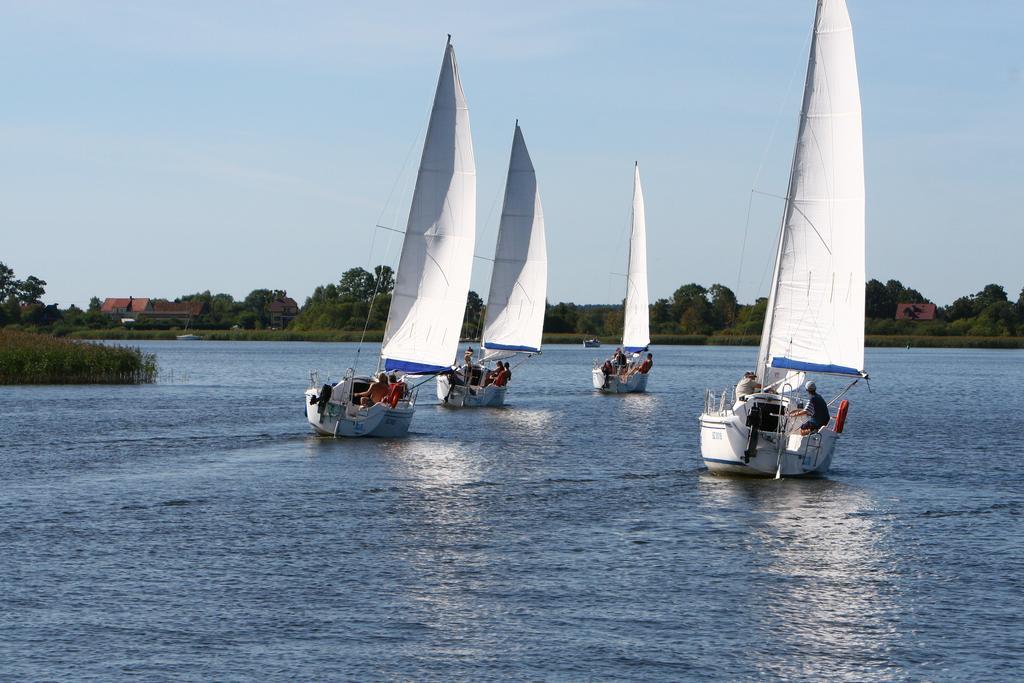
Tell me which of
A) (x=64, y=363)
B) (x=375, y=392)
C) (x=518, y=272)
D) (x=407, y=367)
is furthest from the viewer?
(x=64, y=363)

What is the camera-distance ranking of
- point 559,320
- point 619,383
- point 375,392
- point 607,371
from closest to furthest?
point 375,392
point 607,371
point 619,383
point 559,320

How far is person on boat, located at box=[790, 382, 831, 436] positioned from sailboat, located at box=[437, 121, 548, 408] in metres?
29.8

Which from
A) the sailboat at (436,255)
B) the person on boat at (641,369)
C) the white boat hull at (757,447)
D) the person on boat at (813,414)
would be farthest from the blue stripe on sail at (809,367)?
the person on boat at (641,369)

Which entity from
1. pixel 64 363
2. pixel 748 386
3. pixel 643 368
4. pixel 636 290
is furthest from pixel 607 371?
pixel 748 386

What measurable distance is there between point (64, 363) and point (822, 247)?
146 feet

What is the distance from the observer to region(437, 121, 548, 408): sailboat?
59469mm

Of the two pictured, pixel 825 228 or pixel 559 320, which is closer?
pixel 825 228

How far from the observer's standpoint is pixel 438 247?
41.5 m

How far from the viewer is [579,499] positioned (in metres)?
27.6

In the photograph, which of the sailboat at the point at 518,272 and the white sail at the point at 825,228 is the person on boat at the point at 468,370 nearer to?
the sailboat at the point at 518,272

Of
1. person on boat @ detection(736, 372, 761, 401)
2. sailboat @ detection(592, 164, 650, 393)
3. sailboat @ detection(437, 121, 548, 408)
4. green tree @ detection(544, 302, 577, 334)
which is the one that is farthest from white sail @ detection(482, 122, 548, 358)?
green tree @ detection(544, 302, 577, 334)

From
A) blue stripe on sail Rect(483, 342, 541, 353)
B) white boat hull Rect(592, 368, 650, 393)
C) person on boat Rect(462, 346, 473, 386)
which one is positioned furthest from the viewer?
white boat hull Rect(592, 368, 650, 393)

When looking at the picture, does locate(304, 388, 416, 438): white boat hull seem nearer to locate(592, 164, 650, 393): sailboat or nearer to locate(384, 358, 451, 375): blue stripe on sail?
locate(384, 358, 451, 375): blue stripe on sail

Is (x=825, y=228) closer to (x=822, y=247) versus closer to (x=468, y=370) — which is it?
(x=822, y=247)
